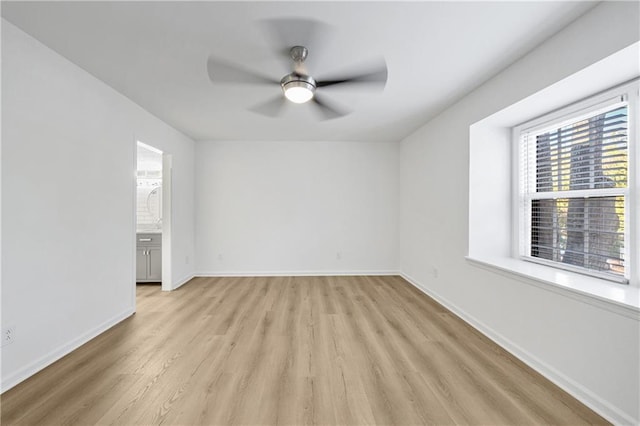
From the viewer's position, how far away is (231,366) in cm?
195

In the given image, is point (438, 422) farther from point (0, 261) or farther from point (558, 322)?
point (0, 261)

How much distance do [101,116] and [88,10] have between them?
1201mm

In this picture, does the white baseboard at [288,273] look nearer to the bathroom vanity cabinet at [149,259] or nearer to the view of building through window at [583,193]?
the bathroom vanity cabinet at [149,259]

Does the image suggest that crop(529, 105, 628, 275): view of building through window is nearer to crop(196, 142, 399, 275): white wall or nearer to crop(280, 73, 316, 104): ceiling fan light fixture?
crop(280, 73, 316, 104): ceiling fan light fixture

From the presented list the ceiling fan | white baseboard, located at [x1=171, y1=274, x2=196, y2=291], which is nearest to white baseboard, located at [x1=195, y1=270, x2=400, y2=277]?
white baseboard, located at [x1=171, y1=274, x2=196, y2=291]

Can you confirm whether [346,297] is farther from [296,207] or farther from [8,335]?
[8,335]

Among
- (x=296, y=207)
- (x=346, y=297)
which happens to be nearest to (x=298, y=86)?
(x=346, y=297)

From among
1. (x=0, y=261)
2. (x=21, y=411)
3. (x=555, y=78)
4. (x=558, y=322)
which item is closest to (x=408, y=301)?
(x=558, y=322)

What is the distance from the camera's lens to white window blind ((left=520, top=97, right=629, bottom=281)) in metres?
1.81

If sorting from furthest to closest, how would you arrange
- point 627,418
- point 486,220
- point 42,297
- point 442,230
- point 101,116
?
point 442,230 < point 486,220 < point 101,116 < point 42,297 < point 627,418

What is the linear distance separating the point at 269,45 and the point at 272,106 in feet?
2.13

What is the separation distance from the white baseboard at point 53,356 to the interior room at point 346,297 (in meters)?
0.01

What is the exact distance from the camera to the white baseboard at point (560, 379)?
4.69ft

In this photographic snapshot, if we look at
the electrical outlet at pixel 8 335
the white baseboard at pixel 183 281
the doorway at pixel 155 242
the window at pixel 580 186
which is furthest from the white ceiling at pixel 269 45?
the white baseboard at pixel 183 281
